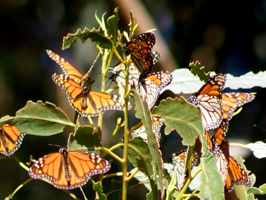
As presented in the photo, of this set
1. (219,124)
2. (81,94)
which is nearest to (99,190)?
(219,124)

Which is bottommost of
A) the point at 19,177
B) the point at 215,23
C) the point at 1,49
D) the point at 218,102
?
the point at 218,102

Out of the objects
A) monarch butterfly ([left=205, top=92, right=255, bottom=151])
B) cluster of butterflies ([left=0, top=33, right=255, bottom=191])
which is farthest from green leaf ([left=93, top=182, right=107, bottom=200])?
monarch butterfly ([left=205, top=92, right=255, bottom=151])

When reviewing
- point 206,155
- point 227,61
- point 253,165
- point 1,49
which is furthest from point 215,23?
point 206,155

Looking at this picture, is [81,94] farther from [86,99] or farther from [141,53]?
[141,53]

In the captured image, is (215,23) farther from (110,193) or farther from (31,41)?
(110,193)

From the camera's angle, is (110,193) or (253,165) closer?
(110,193)

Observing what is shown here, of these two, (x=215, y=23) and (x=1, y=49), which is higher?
(x=215, y=23)
